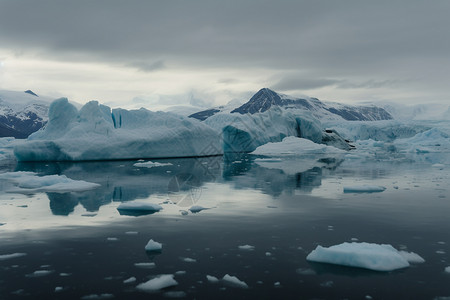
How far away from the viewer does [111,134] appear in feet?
78.7

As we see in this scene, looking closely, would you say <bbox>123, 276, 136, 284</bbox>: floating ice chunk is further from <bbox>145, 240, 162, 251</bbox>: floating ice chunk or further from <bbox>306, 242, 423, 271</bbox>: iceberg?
<bbox>306, 242, 423, 271</bbox>: iceberg

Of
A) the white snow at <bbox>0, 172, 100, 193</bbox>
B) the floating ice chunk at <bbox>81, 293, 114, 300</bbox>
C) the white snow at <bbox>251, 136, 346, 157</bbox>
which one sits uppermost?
the white snow at <bbox>251, 136, 346, 157</bbox>

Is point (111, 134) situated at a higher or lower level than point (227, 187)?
higher

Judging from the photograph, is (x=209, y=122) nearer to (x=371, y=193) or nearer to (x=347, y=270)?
(x=371, y=193)

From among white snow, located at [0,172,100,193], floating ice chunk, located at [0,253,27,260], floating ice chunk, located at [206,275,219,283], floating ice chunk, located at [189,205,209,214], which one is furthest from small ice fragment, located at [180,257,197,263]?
white snow, located at [0,172,100,193]

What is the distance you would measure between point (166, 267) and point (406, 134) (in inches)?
2498

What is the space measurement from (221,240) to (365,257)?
6.85 feet

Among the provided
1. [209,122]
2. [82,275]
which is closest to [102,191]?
[82,275]

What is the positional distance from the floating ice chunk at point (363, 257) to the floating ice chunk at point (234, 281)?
1.17 metres

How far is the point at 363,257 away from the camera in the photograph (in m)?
5.11

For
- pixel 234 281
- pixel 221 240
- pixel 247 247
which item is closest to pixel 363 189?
pixel 221 240

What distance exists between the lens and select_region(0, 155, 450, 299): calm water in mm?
4418

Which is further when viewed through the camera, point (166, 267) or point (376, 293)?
point (166, 267)

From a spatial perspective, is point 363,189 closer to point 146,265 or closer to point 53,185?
point 146,265
